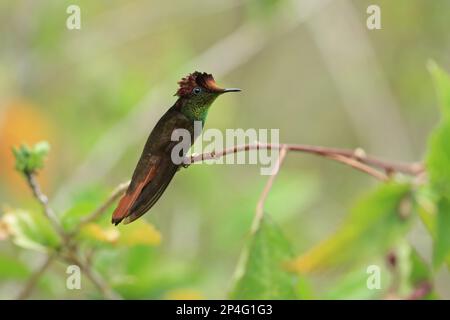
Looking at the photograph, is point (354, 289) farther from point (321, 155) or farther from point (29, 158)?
point (29, 158)

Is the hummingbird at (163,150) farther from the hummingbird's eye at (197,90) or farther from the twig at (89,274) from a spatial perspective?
the twig at (89,274)

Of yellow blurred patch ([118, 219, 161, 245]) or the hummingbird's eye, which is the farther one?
yellow blurred patch ([118, 219, 161, 245])

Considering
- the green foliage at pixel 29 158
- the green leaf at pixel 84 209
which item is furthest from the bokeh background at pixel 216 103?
the green foliage at pixel 29 158

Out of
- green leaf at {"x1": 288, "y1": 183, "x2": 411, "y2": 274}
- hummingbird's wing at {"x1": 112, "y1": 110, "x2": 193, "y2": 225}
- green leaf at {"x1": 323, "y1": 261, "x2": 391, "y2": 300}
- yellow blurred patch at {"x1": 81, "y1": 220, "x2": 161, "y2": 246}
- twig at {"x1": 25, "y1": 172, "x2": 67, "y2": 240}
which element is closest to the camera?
hummingbird's wing at {"x1": 112, "y1": 110, "x2": 193, "y2": 225}

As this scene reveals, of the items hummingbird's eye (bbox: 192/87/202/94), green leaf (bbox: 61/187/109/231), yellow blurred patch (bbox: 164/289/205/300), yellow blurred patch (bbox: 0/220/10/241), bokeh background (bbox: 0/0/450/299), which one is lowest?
yellow blurred patch (bbox: 164/289/205/300)

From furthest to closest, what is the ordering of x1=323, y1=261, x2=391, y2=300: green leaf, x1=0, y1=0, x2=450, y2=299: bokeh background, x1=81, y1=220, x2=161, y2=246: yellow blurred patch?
x1=0, y1=0, x2=450, y2=299: bokeh background < x1=323, y1=261, x2=391, y2=300: green leaf < x1=81, y1=220, x2=161, y2=246: yellow blurred patch

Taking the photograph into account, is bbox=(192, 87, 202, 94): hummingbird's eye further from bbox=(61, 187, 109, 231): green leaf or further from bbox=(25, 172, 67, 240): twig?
bbox=(61, 187, 109, 231): green leaf

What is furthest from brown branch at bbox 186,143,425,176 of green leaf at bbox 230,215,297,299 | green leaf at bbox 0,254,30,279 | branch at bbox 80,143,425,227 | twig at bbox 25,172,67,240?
green leaf at bbox 0,254,30,279

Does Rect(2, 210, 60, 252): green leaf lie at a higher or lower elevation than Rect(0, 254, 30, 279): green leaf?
lower
